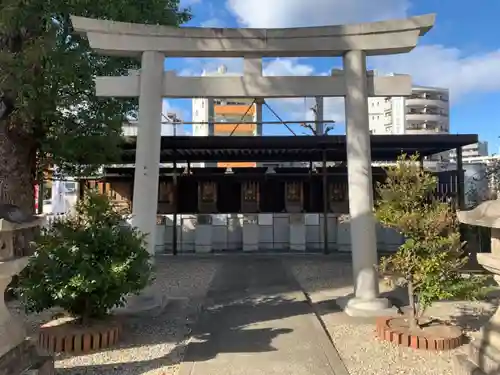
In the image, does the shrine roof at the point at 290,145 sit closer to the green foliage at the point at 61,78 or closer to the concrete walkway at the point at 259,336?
the green foliage at the point at 61,78

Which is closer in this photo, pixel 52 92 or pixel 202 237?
pixel 52 92

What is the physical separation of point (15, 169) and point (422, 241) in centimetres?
665

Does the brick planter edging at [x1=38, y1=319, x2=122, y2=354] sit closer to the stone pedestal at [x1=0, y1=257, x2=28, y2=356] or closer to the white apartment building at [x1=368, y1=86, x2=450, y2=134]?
the stone pedestal at [x1=0, y1=257, x2=28, y2=356]

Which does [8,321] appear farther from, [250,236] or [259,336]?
[250,236]

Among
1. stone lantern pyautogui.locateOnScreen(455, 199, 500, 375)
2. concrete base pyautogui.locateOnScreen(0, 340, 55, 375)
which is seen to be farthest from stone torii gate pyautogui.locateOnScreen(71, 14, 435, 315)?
concrete base pyautogui.locateOnScreen(0, 340, 55, 375)

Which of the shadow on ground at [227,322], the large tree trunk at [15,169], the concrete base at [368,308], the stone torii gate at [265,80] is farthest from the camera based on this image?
the large tree trunk at [15,169]

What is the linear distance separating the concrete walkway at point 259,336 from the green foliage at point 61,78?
369 centimetres

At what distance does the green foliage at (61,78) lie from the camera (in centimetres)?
619

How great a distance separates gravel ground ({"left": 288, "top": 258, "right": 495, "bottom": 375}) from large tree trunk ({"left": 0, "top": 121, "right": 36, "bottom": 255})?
546 centimetres

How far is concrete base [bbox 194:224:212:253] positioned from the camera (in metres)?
13.6

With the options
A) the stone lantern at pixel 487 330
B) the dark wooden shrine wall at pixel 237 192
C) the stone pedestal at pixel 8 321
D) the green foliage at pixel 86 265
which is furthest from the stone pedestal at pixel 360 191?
the dark wooden shrine wall at pixel 237 192

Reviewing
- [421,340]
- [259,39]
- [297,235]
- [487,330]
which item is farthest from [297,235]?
[487,330]

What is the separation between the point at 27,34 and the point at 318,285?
23.6ft

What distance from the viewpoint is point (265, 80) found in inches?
265
